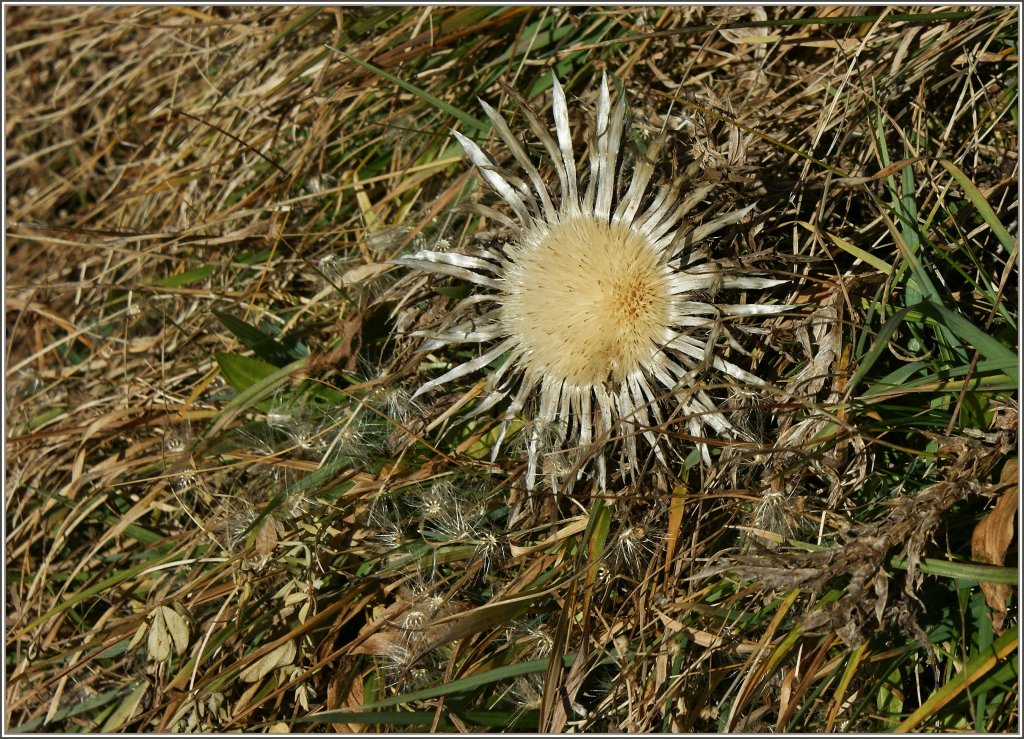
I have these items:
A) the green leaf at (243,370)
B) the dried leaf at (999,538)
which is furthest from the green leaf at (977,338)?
the green leaf at (243,370)

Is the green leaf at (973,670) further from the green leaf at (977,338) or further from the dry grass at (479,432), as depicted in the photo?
the green leaf at (977,338)

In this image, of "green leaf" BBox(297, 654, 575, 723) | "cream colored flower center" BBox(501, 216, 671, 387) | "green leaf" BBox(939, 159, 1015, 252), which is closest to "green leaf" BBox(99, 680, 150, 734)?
"green leaf" BBox(297, 654, 575, 723)

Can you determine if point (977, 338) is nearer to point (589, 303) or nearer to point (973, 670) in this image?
point (973, 670)

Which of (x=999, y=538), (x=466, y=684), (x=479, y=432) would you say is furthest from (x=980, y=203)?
(x=466, y=684)

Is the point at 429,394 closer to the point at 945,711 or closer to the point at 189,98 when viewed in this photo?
the point at 945,711

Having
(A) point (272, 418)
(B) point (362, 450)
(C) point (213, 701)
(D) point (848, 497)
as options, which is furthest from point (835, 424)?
(C) point (213, 701)

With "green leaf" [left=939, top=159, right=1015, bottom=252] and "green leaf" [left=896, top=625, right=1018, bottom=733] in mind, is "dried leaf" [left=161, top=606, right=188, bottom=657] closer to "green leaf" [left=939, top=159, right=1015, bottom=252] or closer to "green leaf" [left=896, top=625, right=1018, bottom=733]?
"green leaf" [left=896, top=625, right=1018, bottom=733]
